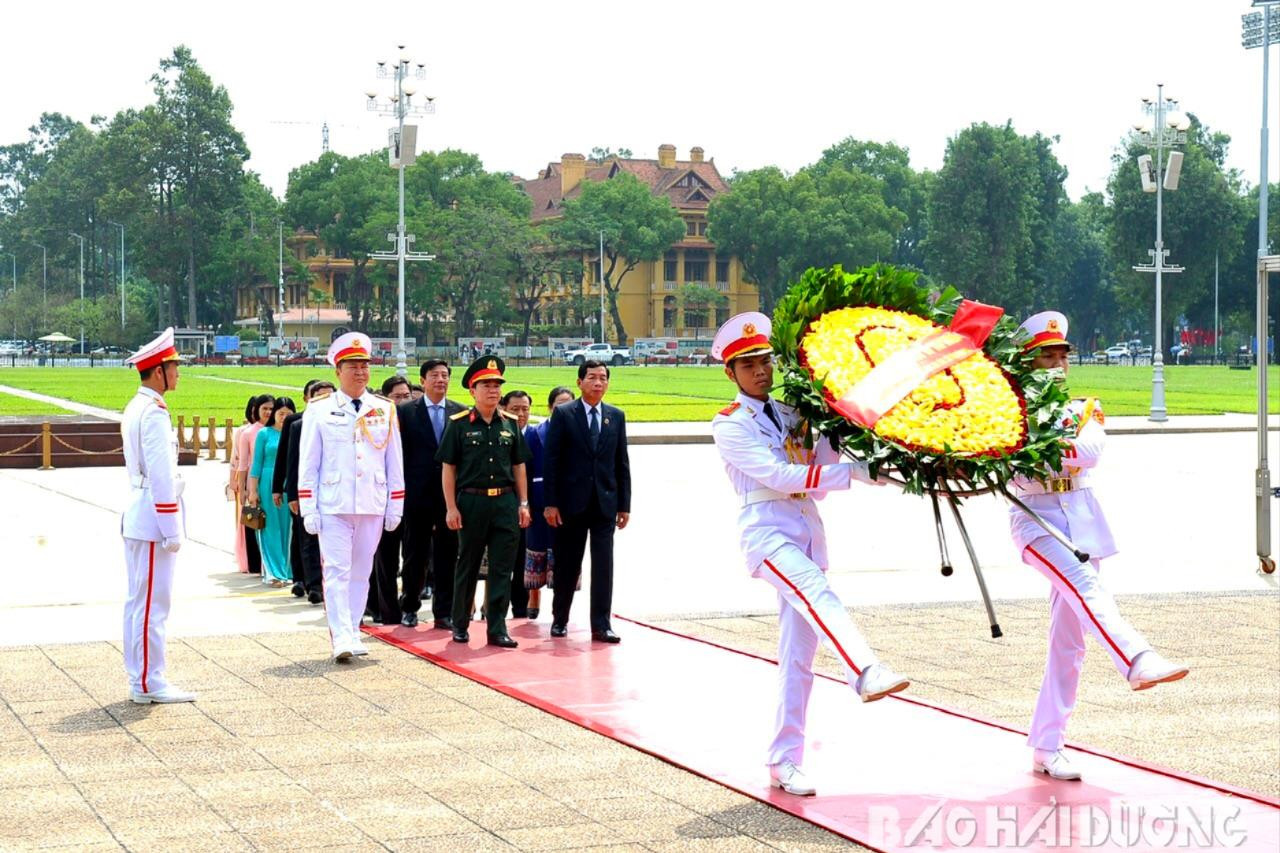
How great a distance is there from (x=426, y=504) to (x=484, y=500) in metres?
0.97

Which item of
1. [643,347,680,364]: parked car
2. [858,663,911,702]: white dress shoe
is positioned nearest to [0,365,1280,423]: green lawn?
[643,347,680,364]: parked car

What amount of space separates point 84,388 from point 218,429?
26.9 meters

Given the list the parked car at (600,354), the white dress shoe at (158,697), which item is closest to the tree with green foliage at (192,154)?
the parked car at (600,354)

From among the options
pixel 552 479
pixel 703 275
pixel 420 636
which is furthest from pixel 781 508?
pixel 703 275

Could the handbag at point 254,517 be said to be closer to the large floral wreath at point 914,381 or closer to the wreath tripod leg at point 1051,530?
the large floral wreath at point 914,381

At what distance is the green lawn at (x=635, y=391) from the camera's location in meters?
45.3

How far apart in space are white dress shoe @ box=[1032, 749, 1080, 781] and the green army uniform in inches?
165

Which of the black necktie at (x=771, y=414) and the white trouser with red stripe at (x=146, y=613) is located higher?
the black necktie at (x=771, y=414)

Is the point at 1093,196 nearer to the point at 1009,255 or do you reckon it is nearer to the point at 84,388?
the point at 1009,255

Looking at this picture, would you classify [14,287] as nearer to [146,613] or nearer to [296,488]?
[296,488]

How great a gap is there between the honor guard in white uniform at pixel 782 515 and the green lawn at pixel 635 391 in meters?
33.1

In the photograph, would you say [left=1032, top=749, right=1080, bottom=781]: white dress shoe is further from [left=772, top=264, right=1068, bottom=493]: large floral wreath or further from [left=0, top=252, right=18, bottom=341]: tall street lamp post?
[left=0, top=252, right=18, bottom=341]: tall street lamp post

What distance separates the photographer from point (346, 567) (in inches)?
386

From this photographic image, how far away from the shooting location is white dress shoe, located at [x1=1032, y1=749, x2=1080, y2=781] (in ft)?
22.5
